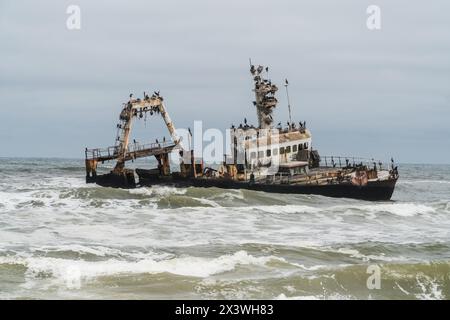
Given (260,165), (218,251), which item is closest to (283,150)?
(260,165)

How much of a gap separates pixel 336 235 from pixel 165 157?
2169cm

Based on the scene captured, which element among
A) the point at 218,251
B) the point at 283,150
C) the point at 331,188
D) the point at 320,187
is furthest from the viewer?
the point at 283,150

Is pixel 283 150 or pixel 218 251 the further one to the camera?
pixel 283 150

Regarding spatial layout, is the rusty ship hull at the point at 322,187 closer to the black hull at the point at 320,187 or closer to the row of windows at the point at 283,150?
the black hull at the point at 320,187

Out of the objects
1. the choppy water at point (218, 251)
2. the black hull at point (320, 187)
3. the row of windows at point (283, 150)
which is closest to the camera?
the choppy water at point (218, 251)

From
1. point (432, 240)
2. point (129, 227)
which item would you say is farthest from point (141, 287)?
point (432, 240)

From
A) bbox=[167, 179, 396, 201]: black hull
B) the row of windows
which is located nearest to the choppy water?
bbox=[167, 179, 396, 201]: black hull

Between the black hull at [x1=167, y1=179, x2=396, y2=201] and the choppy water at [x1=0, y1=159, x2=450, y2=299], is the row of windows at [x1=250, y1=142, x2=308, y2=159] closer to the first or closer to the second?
the black hull at [x1=167, y1=179, x2=396, y2=201]

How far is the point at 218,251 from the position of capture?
18.2 metres

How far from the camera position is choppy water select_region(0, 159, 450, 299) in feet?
45.6

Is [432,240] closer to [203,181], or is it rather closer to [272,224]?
[272,224]

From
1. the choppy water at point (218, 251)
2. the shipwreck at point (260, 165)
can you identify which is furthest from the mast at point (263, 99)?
the choppy water at point (218, 251)

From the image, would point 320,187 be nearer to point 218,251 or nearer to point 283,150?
point 283,150

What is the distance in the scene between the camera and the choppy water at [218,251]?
1391cm
